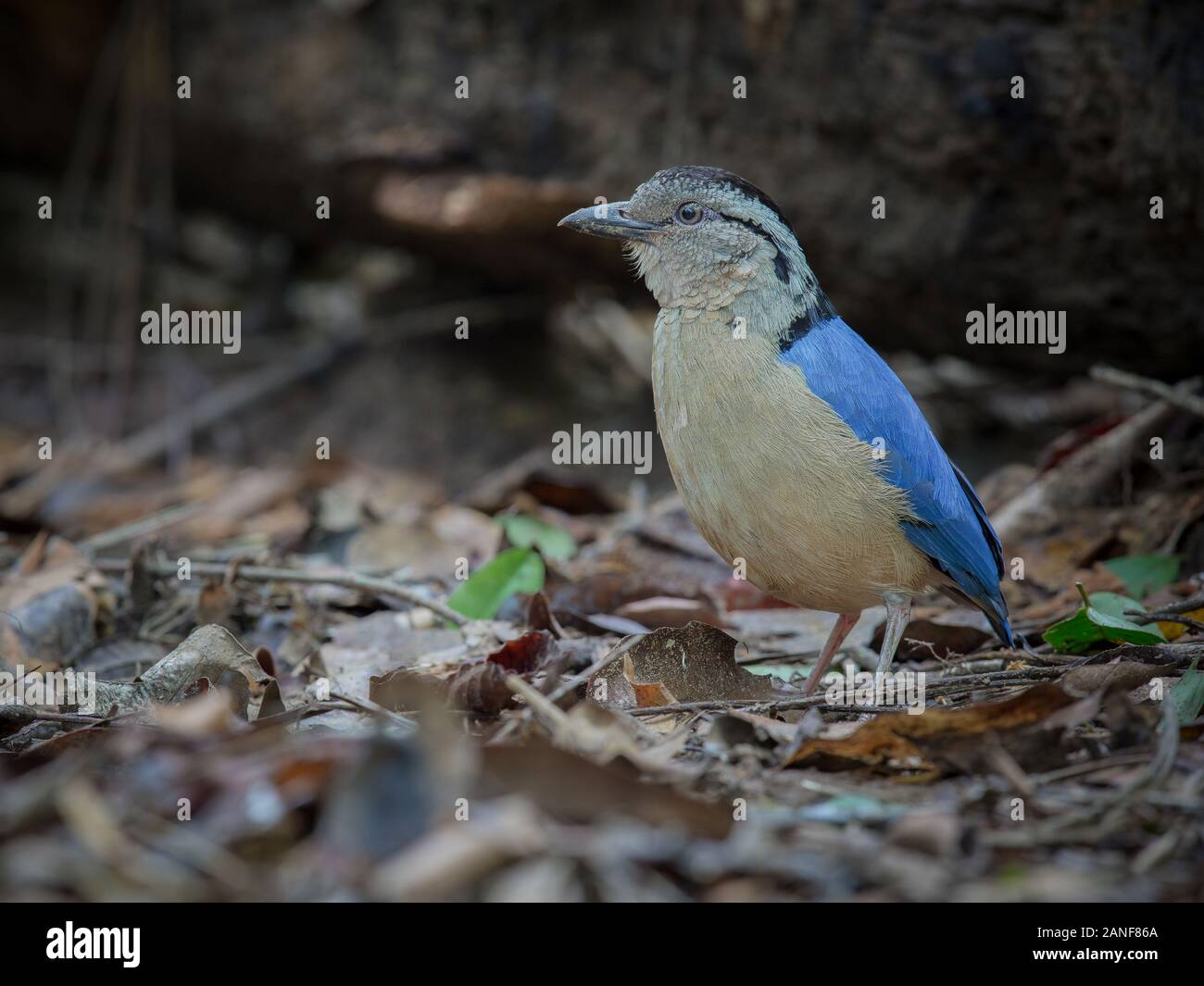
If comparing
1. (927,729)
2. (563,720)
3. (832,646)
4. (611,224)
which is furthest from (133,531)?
(927,729)

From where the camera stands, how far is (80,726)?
130 inches

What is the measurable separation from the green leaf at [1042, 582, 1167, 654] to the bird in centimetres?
23

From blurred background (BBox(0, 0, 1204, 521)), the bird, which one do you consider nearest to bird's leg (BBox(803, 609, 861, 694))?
the bird

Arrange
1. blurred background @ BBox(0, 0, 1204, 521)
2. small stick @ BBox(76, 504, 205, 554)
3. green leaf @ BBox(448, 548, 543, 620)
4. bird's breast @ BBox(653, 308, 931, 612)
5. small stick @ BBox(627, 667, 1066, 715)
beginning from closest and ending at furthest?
1. small stick @ BBox(627, 667, 1066, 715)
2. bird's breast @ BBox(653, 308, 931, 612)
3. green leaf @ BBox(448, 548, 543, 620)
4. small stick @ BBox(76, 504, 205, 554)
5. blurred background @ BBox(0, 0, 1204, 521)

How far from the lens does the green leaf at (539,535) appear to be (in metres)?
5.23

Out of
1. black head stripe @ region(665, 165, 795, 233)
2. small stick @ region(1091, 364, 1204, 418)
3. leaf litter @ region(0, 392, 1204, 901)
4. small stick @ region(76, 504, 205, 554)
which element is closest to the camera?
leaf litter @ region(0, 392, 1204, 901)

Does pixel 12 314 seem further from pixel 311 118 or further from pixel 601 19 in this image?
pixel 601 19

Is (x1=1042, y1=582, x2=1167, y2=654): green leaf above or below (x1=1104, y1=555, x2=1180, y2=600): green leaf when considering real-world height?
below

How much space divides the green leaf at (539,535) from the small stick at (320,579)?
73 cm

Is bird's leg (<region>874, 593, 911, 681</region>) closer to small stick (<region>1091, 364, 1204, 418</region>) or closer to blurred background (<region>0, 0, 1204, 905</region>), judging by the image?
blurred background (<region>0, 0, 1204, 905</region>)

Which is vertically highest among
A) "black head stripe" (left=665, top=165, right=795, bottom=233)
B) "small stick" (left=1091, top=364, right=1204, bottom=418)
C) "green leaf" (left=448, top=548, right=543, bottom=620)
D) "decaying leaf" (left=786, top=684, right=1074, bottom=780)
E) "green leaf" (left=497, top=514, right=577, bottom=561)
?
"black head stripe" (left=665, top=165, right=795, bottom=233)

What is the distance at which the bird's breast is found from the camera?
3.86m

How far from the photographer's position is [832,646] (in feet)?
14.3

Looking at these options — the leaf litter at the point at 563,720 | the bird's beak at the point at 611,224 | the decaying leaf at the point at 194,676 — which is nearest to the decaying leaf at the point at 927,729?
the leaf litter at the point at 563,720
